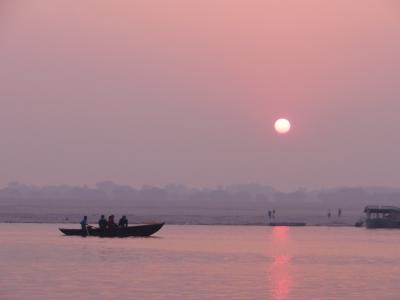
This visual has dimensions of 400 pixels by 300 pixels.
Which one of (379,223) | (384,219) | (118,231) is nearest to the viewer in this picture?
(118,231)

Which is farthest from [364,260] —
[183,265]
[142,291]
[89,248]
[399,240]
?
[399,240]

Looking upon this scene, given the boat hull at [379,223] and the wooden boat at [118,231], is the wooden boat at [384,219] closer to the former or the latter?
the boat hull at [379,223]

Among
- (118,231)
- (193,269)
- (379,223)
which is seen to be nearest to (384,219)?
(379,223)

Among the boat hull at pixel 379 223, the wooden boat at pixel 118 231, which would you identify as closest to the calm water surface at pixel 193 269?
the wooden boat at pixel 118 231

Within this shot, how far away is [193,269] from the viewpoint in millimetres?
56719

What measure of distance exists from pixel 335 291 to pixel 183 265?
14422 mm

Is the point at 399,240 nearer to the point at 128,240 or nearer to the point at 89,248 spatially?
the point at 128,240

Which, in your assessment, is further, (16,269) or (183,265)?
(183,265)

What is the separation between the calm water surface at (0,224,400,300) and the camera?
4494 centimetres

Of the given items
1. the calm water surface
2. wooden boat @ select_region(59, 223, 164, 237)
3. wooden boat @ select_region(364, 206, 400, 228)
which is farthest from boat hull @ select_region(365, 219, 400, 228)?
wooden boat @ select_region(59, 223, 164, 237)

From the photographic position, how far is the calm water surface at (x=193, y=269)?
4494 centimetres

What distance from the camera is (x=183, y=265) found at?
2338 inches

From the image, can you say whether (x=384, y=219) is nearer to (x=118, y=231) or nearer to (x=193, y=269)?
(x=118, y=231)

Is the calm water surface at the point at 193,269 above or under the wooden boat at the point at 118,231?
under
